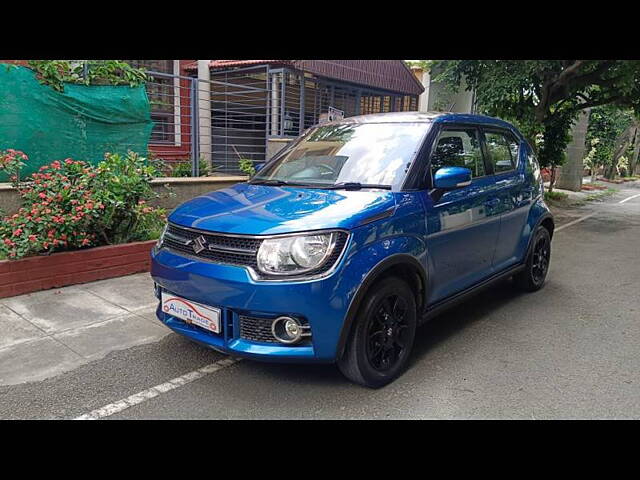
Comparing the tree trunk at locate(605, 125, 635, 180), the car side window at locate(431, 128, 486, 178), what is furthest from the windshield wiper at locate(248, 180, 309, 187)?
the tree trunk at locate(605, 125, 635, 180)

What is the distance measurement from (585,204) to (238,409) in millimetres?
14468

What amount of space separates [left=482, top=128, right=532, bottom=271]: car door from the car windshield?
1.08m

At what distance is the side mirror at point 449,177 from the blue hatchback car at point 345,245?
1 centimetres

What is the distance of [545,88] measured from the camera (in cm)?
1212

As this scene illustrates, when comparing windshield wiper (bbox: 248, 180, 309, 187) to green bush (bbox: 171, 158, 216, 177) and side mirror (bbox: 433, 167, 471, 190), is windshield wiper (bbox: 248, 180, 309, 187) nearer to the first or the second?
side mirror (bbox: 433, 167, 471, 190)

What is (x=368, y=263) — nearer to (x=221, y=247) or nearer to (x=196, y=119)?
(x=221, y=247)

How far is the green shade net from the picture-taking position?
594cm

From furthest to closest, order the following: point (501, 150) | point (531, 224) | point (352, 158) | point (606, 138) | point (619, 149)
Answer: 1. point (606, 138)
2. point (619, 149)
3. point (531, 224)
4. point (501, 150)
5. point (352, 158)

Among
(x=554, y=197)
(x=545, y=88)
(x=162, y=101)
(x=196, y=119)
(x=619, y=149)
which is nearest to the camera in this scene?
(x=196, y=119)

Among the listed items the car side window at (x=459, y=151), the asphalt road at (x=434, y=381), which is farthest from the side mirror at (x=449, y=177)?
the asphalt road at (x=434, y=381)

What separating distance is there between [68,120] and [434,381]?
5.54m

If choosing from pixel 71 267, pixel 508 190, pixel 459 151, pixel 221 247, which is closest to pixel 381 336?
pixel 221 247

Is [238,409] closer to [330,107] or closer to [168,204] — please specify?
[168,204]
